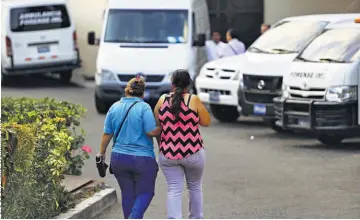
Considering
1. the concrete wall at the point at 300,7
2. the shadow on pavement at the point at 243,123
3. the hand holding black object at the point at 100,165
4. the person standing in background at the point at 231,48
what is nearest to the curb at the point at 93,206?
the hand holding black object at the point at 100,165

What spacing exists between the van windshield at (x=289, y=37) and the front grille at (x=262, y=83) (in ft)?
2.04

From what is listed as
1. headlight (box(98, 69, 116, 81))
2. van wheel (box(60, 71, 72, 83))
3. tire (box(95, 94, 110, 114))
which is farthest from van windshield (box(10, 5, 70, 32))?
headlight (box(98, 69, 116, 81))

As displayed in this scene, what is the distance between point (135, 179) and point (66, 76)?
18086mm

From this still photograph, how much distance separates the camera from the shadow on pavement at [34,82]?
2633 centimetres

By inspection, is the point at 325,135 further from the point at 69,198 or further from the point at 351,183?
the point at 69,198

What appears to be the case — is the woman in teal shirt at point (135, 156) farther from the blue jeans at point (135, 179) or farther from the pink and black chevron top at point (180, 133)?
the pink and black chevron top at point (180, 133)

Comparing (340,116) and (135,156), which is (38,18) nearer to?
(340,116)

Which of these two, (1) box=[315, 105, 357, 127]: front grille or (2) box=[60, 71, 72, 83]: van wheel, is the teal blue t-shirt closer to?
(1) box=[315, 105, 357, 127]: front grille

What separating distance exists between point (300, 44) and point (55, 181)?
787cm

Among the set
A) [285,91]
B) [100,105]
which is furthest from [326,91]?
[100,105]

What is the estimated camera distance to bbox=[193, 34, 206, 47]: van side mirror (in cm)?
1962

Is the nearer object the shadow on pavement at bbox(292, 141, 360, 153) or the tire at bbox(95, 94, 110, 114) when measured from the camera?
the shadow on pavement at bbox(292, 141, 360, 153)

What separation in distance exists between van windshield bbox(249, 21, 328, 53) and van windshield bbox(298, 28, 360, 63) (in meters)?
0.81

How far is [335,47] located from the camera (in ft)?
49.7
